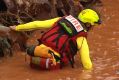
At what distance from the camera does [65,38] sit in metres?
6.85

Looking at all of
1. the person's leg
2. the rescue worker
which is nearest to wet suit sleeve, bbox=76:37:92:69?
the rescue worker

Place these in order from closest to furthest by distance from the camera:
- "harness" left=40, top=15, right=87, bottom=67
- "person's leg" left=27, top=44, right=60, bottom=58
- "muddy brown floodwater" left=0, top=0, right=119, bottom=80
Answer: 1. "muddy brown floodwater" left=0, top=0, right=119, bottom=80
2. "person's leg" left=27, top=44, right=60, bottom=58
3. "harness" left=40, top=15, right=87, bottom=67

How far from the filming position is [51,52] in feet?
22.1

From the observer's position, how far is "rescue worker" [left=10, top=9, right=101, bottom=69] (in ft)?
22.2

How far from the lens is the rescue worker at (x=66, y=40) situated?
22.2 feet

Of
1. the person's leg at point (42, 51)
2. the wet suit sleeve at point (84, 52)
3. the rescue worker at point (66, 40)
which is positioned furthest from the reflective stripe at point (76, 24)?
the person's leg at point (42, 51)

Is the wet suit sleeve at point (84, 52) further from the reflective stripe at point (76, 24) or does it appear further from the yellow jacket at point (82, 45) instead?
the reflective stripe at point (76, 24)

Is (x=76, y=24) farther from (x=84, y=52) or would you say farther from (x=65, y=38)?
(x=84, y=52)

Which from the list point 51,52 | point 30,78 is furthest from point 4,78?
point 51,52

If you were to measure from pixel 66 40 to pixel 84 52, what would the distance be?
35 cm

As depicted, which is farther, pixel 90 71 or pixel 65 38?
pixel 65 38

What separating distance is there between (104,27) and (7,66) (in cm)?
350

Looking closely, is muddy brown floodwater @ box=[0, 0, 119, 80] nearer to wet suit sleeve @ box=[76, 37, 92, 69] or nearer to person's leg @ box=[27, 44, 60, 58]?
wet suit sleeve @ box=[76, 37, 92, 69]

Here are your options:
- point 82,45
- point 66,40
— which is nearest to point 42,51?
point 66,40
